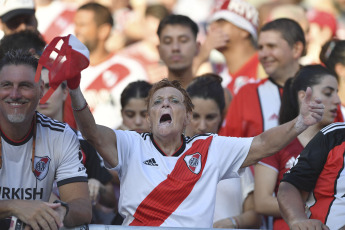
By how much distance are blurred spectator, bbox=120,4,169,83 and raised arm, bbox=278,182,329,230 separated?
3.85 m

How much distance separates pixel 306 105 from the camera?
4961 mm

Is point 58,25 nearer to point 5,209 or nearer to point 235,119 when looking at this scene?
point 235,119

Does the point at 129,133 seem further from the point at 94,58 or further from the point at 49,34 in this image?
the point at 49,34

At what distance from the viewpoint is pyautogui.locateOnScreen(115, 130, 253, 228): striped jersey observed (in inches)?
200

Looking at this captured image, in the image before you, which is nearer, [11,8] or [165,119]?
[165,119]

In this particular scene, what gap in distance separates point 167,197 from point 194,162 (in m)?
0.31

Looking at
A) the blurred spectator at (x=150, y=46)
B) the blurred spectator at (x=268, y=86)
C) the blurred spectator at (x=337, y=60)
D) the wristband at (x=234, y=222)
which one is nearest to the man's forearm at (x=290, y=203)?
the wristband at (x=234, y=222)

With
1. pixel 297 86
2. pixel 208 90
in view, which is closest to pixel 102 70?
pixel 208 90

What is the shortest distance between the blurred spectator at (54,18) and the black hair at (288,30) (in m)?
2.87

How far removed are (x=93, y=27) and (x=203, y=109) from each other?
8.39 feet

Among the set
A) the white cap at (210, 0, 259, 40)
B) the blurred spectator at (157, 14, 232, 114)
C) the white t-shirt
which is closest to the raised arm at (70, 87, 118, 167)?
the white t-shirt

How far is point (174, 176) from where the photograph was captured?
516 cm

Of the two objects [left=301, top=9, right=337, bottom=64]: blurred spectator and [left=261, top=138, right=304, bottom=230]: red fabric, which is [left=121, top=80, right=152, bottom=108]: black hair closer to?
[left=261, top=138, right=304, bottom=230]: red fabric

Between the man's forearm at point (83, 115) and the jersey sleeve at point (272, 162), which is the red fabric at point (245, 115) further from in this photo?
the man's forearm at point (83, 115)
